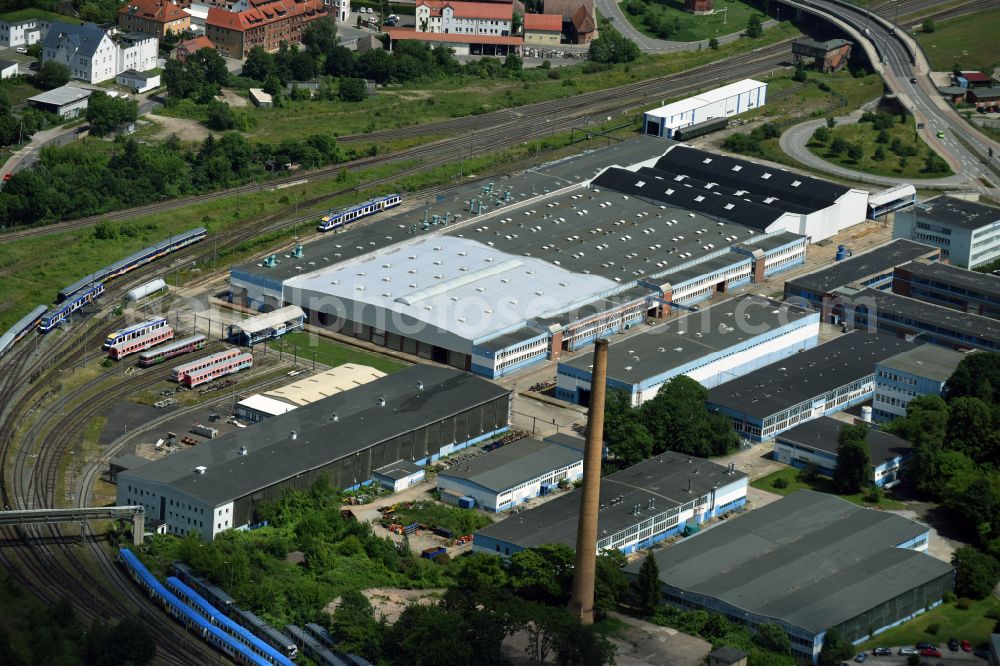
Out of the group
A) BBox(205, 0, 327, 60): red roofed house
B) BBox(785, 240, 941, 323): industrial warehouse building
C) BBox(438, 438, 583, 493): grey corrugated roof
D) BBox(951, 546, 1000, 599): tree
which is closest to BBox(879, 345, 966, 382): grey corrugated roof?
BBox(785, 240, 941, 323): industrial warehouse building

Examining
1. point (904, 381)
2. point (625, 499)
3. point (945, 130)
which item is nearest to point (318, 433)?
point (625, 499)

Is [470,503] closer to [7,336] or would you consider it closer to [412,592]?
[412,592]

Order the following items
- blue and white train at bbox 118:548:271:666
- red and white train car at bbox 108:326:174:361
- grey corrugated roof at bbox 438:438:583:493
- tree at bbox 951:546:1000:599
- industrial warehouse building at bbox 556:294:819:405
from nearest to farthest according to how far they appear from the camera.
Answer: blue and white train at bbox 118:548:271:666
tree at bbox 951:546:1000:599
grey corrugated roof at bbox 438:438:583:493
industrial warehouse building at bbox 556:294:819:405
red and white train car at bbox 108:326:174:361

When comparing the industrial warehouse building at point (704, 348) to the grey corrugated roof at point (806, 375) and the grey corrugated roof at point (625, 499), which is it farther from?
the grey corrugated roof at point (625, 499)

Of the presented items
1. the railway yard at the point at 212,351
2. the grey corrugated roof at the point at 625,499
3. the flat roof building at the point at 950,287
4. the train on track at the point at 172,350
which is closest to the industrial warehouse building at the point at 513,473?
the railway yard at the point at 212,351

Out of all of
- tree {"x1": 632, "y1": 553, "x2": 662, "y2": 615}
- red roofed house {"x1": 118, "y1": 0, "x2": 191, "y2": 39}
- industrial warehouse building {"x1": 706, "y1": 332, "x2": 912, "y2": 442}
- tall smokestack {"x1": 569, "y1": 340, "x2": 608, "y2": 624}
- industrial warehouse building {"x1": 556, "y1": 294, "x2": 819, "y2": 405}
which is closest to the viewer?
tall smokestack {"x1": 569, "y1": 340, "x2": 608, "y2": 624}

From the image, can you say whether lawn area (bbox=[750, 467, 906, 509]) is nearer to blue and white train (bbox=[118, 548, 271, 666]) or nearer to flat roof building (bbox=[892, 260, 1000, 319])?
flat roof building (bbox=[892, 260, 1000, 319])
